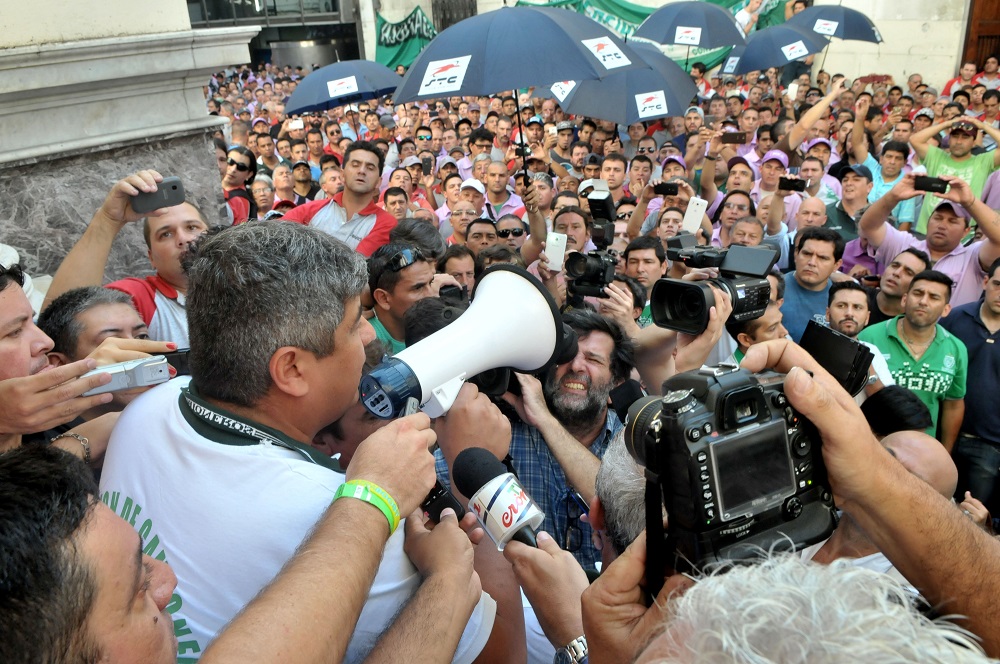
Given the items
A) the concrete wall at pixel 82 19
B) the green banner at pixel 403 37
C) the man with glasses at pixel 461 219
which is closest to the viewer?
the concrete wall at pixel 82 19

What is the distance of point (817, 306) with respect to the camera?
5.14 meters

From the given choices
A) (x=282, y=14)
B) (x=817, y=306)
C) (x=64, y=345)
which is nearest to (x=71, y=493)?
(x=64, y=345)

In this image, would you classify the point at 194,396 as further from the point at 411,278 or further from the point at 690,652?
the point at 411,278

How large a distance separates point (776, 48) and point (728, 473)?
9.52m

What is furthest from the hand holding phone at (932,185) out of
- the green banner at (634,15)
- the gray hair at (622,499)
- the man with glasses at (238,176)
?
the green banner at (634,15)

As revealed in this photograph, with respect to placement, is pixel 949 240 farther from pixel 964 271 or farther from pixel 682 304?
pixel 682 304

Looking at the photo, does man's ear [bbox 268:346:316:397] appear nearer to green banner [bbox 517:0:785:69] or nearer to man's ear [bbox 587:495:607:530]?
man's ear [bbox 587:495:607:530]

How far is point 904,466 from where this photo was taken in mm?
1421

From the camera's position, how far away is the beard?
3205mm

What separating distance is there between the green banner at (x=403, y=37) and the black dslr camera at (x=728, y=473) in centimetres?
2063

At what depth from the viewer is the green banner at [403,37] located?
20.5 m

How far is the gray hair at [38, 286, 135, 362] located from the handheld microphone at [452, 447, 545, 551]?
4.80 ft

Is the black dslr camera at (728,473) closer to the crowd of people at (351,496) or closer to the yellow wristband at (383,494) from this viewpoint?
the crowd of people at (351,496)

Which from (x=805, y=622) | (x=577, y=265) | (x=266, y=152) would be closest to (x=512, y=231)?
(x=577, y=265)
